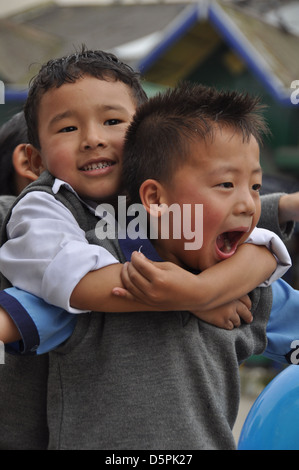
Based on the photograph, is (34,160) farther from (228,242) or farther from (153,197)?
(228,242)

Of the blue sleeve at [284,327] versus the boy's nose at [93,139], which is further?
the blue sleeve at [284,327]

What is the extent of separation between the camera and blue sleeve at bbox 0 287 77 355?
42.1 inches

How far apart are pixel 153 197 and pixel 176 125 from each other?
5.3 inches

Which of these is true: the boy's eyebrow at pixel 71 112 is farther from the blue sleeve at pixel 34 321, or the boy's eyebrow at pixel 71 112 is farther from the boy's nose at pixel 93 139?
the blue sleeve at pixel 34 321

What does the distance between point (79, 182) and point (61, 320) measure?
268 millimetres

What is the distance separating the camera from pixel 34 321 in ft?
3.53

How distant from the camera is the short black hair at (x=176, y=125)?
1166mm

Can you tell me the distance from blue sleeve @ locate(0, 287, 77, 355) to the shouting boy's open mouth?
30 cm

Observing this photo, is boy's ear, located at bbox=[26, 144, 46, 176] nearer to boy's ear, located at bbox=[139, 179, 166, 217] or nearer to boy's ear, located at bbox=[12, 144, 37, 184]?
boy's ear, located at bbox=[12, 144, 37, 184]

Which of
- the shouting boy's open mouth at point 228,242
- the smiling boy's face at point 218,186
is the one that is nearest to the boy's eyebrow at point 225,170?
the smiling boy's face at point 218,186

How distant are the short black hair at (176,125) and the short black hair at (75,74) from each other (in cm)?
11

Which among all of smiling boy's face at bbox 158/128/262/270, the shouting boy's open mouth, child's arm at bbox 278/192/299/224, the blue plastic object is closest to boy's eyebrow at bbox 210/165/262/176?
smiling boy's face at bbox 158/128/262/270

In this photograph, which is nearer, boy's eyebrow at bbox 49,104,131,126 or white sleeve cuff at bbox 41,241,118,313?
white sleeve cuff at bbox 41,241,118,313
